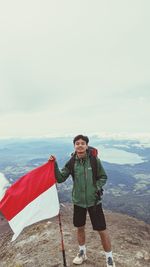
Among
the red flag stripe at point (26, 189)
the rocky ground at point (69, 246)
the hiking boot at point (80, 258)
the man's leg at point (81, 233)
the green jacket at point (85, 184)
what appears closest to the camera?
the green jacket at point (85, 184)

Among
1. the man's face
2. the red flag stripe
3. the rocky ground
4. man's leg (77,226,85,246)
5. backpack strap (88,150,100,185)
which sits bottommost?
the rocky ground

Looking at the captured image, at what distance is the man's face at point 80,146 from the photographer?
10000 mm

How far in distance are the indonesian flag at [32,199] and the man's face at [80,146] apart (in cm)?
119

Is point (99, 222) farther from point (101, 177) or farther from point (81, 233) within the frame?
point (101, 177)

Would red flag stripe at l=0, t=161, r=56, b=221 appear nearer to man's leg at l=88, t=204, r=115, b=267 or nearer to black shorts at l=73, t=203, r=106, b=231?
black shorts at l=73, t=203, r=106, b=231

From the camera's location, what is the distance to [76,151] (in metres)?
10.1

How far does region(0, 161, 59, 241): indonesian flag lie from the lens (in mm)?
10609

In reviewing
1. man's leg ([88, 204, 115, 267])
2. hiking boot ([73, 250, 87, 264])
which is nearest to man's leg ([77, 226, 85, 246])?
hiking boot ([73, 250, 87, 264])

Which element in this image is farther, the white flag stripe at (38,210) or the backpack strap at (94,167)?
the white flag stripe at (38,210)

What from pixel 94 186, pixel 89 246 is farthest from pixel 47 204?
pixel 89 246

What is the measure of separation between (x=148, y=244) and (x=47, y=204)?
6108 mm

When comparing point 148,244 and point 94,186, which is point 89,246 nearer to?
point 148,244

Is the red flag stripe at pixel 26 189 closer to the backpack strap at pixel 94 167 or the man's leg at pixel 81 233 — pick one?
the backpack strap at pixel 94 167

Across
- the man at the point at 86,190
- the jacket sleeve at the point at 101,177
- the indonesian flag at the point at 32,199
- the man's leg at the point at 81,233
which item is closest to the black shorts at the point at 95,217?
the man at the point at 86,190
